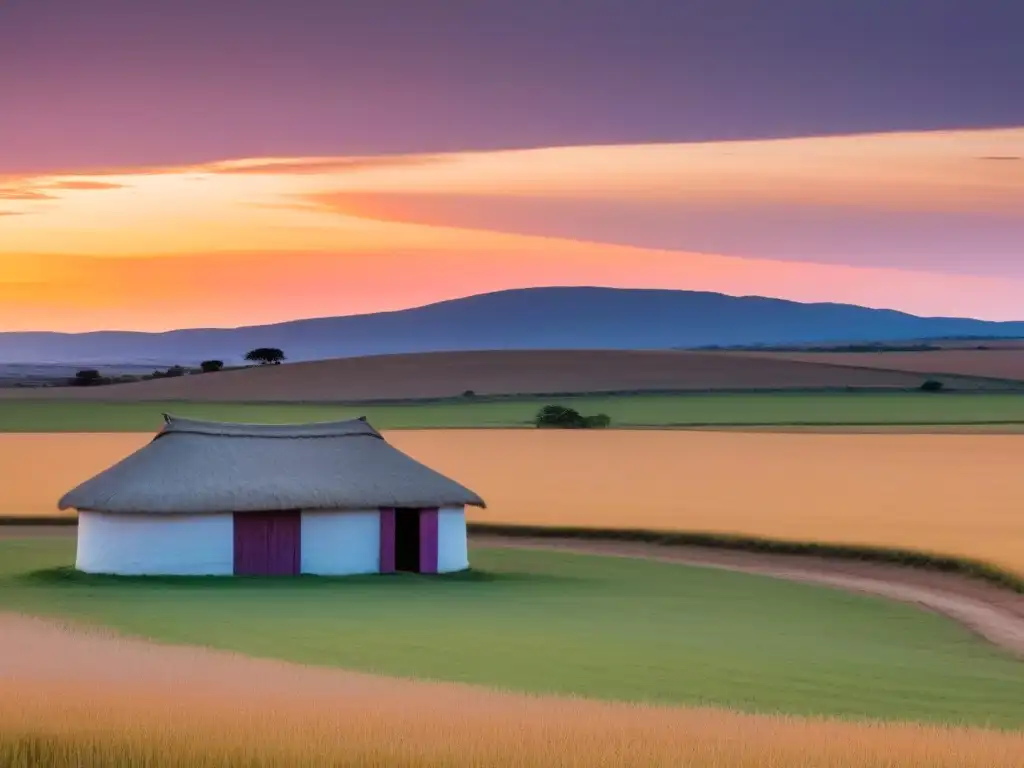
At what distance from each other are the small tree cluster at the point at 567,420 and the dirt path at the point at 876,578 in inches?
1752

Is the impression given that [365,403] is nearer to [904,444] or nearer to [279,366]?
[279,366]

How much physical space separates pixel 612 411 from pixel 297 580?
224 ft

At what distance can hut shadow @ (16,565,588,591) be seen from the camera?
125ft

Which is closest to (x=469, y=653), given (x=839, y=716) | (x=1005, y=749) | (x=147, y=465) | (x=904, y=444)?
(x=839, y=716)

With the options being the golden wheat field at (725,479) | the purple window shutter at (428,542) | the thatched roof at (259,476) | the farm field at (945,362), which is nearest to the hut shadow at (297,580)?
the purple window shutter at (428,542)

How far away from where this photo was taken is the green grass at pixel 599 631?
76.4 ft

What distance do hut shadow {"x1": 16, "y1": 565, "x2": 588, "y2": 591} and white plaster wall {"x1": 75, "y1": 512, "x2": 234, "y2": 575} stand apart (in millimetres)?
276

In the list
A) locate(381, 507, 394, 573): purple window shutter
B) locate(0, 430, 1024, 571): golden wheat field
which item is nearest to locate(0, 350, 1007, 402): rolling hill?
locate(0, 430, 1024, 571): golden wheat field

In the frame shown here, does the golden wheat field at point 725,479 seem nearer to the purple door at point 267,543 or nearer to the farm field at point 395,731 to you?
the purple door at point 267,543

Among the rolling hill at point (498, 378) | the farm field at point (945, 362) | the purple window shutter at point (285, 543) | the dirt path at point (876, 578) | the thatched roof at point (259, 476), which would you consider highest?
the farm field at point (945, 362)

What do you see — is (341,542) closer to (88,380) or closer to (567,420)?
(567,420)

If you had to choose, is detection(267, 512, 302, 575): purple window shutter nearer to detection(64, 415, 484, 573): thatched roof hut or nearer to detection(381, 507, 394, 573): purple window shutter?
detection(64, 415, 484, 573): thatched roof hut

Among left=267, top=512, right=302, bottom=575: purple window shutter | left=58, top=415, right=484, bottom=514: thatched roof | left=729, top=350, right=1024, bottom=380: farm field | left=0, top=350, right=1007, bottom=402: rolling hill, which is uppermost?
left=729, top=350, right=1024, bottom=380: farm field

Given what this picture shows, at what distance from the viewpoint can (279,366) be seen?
147 metres
